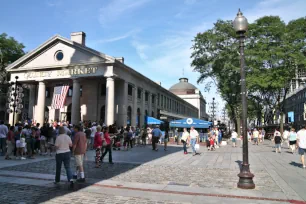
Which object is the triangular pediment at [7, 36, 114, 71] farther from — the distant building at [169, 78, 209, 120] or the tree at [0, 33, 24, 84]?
the distant building at [169, 78, 209, 120]

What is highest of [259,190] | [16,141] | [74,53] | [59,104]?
[74,53]

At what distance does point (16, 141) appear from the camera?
13.9m

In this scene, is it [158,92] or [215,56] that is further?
[158,92]

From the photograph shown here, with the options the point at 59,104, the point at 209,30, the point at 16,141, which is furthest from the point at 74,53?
the point at 16,141

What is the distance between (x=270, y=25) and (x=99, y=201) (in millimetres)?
35767

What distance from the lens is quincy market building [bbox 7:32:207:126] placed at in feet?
113

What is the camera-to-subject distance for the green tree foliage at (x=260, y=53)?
3412 centimetres

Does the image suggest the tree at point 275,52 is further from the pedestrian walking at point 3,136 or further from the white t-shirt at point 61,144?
the white t-shirt at point 61,144

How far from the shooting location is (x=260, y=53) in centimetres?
3444

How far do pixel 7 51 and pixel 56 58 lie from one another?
644 inches

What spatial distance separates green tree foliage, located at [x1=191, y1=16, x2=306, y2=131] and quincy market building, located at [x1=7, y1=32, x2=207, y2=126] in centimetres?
1204

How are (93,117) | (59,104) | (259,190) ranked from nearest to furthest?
(259,190)
(59,104)
(93,117)

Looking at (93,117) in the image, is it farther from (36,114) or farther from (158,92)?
(158,92)

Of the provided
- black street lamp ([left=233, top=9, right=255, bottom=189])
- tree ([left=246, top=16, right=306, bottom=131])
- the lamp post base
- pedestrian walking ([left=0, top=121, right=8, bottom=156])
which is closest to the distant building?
tree ([left=246, top=16, right=306, bottom=131])
